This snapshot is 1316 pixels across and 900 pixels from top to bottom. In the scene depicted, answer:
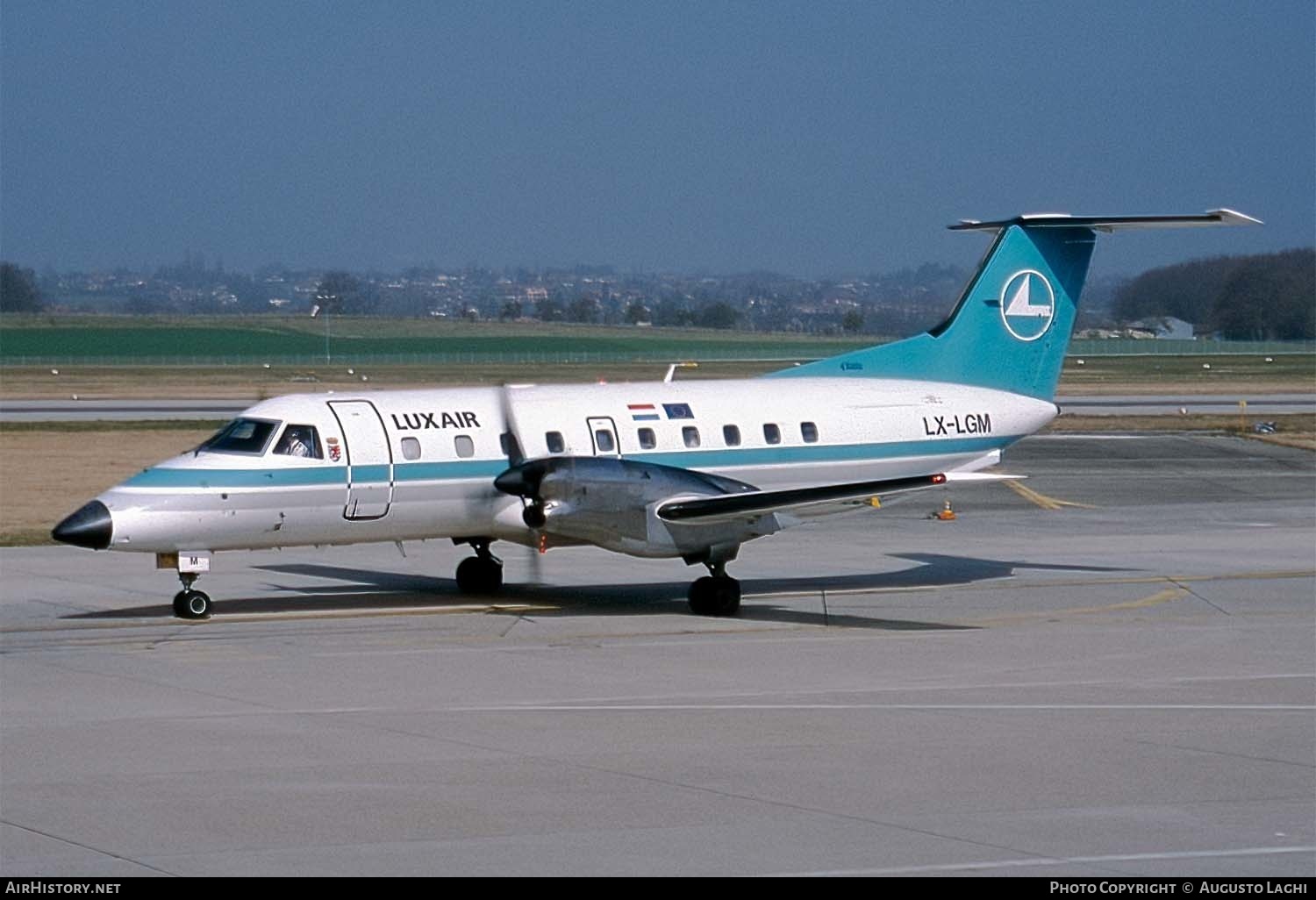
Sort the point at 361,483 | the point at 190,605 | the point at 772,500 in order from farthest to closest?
the point at 361,483
the point at 772,500
the point at 190,605

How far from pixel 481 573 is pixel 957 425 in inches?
277

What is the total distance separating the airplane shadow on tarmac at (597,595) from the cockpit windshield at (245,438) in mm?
2069

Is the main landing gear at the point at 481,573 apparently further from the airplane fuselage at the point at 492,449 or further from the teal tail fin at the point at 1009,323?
the teal tail fin at the point at 1009,323

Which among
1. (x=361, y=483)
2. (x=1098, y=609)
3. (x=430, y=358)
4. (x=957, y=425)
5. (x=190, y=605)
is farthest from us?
(x=430, y=358)

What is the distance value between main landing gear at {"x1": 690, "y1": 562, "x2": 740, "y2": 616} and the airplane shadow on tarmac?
23 cm

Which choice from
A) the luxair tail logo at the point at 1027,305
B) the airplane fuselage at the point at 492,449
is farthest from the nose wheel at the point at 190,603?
the luxair tail logo at the point at 1027,305

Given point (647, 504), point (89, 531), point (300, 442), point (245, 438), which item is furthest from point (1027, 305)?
point (89, 531)

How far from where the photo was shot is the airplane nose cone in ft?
62.2

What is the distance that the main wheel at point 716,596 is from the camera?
68.1ft

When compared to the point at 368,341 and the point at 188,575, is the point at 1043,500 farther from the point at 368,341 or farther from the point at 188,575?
the point at 368,341

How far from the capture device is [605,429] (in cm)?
2180

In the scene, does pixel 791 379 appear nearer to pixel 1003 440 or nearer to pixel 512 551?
pixel 1003 440

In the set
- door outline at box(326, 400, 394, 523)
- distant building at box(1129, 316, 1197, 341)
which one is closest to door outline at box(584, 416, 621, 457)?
door outline at box(326, 400, 394, 523)

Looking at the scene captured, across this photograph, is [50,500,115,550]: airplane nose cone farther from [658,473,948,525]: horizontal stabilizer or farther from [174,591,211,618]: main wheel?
[658,473,948,525]: horizontal stabilizer
